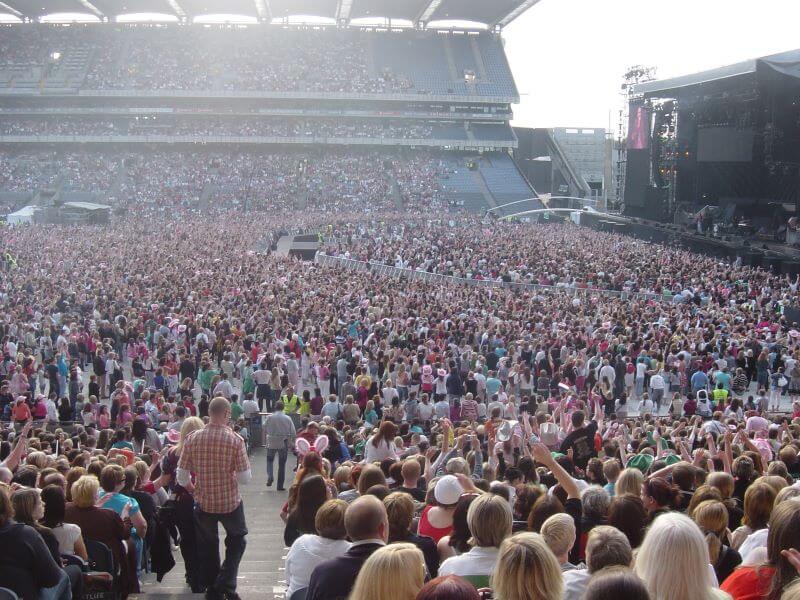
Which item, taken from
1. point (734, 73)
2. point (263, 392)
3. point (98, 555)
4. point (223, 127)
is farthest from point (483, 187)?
point (98, 555)

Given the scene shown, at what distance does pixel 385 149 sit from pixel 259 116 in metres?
9.05

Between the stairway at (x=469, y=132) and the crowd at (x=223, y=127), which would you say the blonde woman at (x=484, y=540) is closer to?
the crowd at (x=223, y=127)

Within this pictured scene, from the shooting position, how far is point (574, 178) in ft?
227

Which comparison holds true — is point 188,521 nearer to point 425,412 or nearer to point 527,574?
point 527,574

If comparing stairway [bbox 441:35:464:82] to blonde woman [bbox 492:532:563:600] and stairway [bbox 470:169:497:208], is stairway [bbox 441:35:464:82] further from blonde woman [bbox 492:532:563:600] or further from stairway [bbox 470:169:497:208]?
blonde woman [bbox 492:532:563:600]

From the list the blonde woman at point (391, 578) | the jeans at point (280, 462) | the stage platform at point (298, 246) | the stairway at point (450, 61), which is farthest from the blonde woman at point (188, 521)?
the stairway at point (450, 61)

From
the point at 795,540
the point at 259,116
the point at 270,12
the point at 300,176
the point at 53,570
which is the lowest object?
the point at 53,570

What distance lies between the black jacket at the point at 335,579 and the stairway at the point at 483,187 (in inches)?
2129

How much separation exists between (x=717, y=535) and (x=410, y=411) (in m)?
8.60

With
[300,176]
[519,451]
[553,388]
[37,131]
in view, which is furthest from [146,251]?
[37,131]

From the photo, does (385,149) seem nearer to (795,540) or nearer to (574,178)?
(574,178)

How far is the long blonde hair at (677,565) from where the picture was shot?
3154 millimetres

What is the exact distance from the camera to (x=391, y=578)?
300cm

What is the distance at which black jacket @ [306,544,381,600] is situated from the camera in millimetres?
3732
